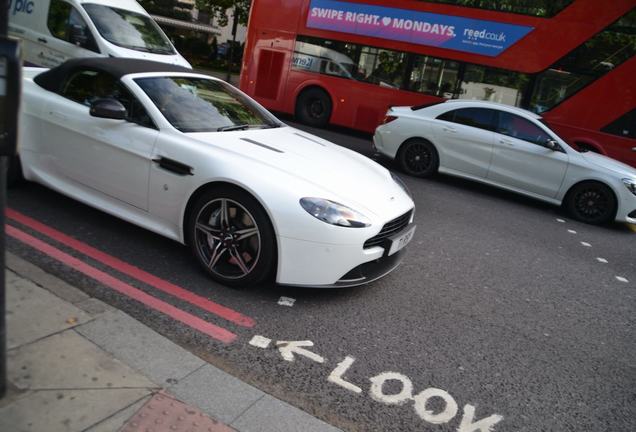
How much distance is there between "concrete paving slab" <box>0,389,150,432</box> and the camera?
225 cm

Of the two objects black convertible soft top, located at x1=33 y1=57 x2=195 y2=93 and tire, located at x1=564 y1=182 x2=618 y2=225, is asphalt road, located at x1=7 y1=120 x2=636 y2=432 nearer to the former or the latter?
black convertible soft top, located at x1=33 y1=57 x2=195 y2=93

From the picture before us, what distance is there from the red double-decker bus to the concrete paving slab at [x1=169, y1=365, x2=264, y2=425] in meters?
9.11

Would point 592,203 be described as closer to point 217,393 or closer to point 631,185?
point 631,185

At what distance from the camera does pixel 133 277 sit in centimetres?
390

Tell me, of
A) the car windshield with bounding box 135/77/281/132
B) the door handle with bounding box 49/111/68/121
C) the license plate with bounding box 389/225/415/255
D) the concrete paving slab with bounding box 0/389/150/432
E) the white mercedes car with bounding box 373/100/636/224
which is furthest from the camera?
the white mercedes car with bounding box 373/100/636/224

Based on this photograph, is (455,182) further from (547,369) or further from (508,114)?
(547,369)

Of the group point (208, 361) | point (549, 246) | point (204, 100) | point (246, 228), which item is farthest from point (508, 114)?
point (208, 361)

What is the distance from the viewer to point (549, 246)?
6.48 m

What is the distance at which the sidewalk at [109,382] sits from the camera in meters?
2.38

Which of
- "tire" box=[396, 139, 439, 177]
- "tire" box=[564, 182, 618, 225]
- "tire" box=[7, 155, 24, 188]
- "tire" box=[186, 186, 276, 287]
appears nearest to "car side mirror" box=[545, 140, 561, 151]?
"tire" box=[564, 182, 618, 225]

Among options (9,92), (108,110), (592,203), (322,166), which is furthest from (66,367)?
(592,203)

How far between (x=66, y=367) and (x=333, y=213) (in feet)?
6.08

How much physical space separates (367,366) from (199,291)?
1.37m

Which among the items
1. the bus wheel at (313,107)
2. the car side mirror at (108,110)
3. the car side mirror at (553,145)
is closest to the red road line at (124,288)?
the car side mirror at (108,110)
